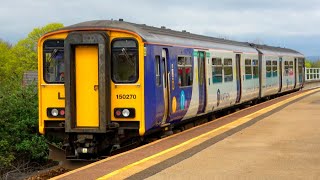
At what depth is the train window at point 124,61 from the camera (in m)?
10.0

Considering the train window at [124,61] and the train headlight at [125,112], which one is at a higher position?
the train window at [124,61]

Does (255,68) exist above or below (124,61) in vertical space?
above

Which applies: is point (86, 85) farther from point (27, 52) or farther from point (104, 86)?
point (27, 52)

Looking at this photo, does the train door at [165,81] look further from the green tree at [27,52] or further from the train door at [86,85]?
the green tree at [27,52]

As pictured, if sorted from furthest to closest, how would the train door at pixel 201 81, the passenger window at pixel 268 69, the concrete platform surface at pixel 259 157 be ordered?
1. the passenger window at pixel 268 69
2. the train door at pixel 201 81
3. the concrete platform surface at pixel 259 157

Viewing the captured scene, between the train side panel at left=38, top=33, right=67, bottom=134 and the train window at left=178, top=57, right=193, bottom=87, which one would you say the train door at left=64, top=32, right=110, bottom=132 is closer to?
the train side panel at left=38, top=33, right=67, bottom=134

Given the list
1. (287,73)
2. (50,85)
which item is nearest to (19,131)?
(50,85)

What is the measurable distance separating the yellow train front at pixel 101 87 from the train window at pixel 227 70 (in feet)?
25.2

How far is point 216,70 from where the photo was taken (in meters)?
16.0

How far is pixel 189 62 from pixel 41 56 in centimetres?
435

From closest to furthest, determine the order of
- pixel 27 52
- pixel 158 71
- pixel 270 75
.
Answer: pixel 158 71, pixel 270 75, pixel 27 52

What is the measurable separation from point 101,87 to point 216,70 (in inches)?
274

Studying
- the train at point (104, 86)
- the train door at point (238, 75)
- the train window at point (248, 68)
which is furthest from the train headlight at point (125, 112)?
the train window at point (248, 68)

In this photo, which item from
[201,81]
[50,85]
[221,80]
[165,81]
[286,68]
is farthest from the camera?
[286,68]
